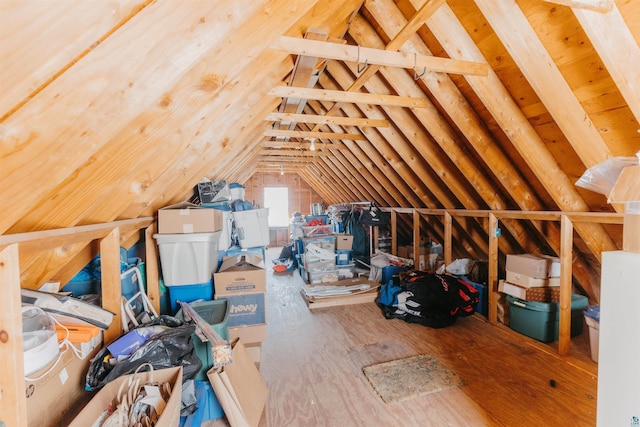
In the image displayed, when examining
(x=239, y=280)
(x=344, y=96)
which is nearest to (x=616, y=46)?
(x=344, y=96)

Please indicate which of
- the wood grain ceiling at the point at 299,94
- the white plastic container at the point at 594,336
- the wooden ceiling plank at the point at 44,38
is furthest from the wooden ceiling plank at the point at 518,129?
the wooden ceiling plank at the point at 44,38

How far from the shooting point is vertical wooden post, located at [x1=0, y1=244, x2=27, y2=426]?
88cm

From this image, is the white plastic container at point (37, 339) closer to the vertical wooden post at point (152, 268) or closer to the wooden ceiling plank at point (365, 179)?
the vertical wooden post at point (152, 268)

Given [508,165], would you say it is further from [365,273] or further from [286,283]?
[286,283]

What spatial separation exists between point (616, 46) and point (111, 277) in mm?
3128

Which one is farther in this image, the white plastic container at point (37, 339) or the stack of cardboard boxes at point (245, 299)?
the stack of cardboard boxes at point (245, 299)

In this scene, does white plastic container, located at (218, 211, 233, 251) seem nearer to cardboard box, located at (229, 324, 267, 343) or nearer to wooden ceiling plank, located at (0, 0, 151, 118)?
cardboard box, located at (229, 324, 267, 343)

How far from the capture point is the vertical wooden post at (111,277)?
70.9 inches

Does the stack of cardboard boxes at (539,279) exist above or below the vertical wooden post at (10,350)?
below

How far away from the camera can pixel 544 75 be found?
5.98ft

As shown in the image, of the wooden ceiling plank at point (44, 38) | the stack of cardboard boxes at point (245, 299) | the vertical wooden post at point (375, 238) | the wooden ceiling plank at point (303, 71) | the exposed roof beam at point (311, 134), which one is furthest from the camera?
the vertical wooden post at point (375, 238)

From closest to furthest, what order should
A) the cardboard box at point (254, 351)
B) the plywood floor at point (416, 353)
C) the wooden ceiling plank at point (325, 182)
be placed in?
the plywood floor at point (416, 353)
the cardboard box at point (254, 351)
the wooden ceiling plank at point (325, 182)

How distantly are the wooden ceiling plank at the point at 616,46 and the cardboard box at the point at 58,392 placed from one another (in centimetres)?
307

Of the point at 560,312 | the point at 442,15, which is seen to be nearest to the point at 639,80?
the point at 442,15
